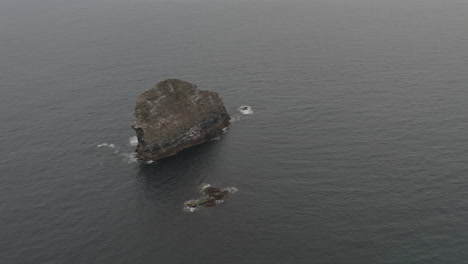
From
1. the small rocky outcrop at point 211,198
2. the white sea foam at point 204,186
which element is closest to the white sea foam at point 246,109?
the white sea foam at point 204,186

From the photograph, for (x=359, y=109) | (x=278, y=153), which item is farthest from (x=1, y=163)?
(x=359, y=109)

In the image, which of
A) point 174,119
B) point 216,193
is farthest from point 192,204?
point 174,119

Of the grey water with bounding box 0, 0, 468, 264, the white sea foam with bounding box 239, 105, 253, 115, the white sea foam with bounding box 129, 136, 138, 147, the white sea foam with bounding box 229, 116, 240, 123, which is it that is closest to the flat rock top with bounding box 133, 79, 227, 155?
the white sea foam with bounding box 229, 116, 240, 123

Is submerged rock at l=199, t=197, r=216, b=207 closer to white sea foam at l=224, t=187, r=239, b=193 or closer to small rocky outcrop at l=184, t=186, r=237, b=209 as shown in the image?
small rocky outcrop at l=184, t=186, r=237, b=209

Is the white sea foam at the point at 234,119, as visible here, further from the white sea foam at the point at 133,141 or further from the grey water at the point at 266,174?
the white sea foam at the point at 133,141

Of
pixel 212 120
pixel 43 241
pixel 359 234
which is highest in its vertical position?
pixel 212 120

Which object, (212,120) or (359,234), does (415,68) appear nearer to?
(212,120)

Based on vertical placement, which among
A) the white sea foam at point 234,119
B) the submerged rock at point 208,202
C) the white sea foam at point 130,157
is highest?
the white sea foam at point 234,119

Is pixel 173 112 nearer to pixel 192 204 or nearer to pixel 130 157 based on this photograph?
pixel 130 157
